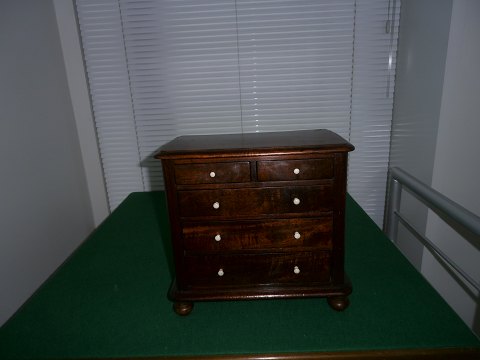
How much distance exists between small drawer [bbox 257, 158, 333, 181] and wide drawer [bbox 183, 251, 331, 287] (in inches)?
12.6

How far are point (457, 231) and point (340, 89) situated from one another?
1249 millimetres

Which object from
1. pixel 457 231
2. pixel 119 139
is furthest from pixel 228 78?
pixel 457 231

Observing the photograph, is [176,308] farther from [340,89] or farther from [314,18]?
[314,18]

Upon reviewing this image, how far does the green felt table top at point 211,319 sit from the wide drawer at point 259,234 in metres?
0.29

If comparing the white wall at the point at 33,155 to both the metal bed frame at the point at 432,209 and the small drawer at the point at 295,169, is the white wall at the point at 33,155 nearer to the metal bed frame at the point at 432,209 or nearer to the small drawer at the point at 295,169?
the small drawer at the point at 295,169

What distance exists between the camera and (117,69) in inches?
91.5

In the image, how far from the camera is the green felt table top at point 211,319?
3.61 ft

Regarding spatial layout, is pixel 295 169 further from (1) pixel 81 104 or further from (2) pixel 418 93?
(1) pixel 81 104

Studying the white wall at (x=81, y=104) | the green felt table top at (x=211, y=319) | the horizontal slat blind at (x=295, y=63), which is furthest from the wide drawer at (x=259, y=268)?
the white wall at (x=81, y=104)

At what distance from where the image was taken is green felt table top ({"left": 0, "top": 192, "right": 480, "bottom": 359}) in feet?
3.61

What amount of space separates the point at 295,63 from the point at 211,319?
1.84m

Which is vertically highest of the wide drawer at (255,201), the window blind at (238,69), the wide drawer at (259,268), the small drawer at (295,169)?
the window blind at (238,69)

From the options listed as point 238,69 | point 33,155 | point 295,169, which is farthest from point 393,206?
point 33,155

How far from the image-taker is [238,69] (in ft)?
7.50
